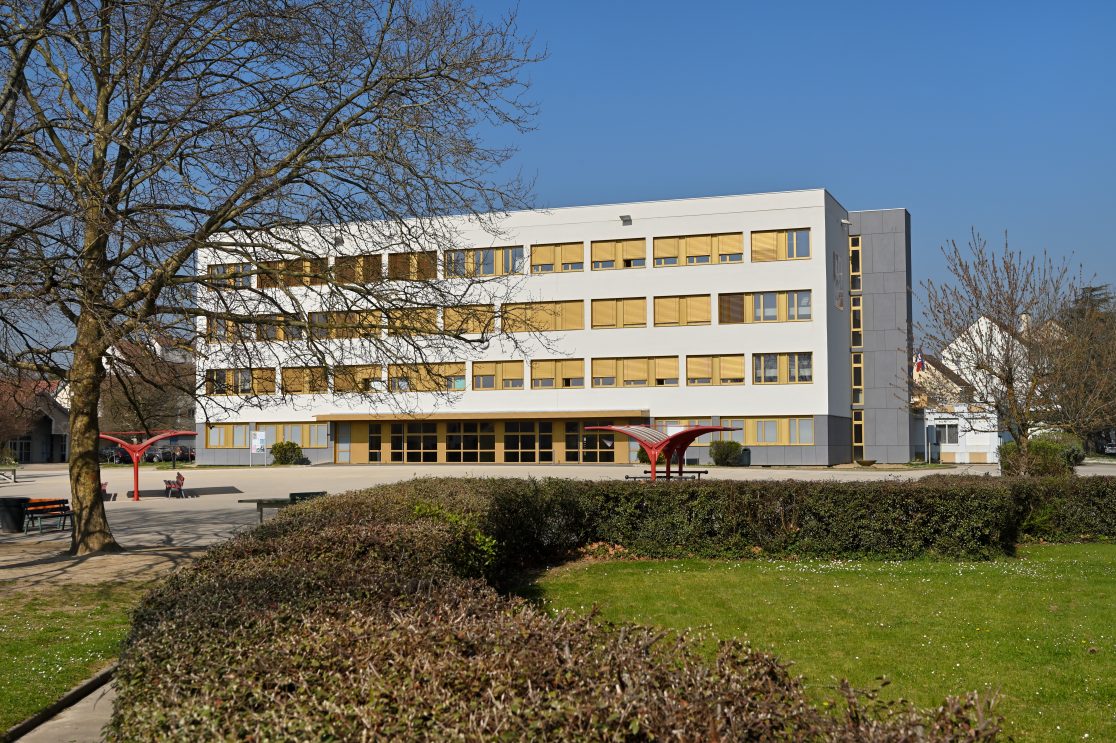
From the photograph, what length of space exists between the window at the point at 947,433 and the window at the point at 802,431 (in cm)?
1292

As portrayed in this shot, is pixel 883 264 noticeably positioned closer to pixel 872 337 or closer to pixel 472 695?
pixel 872 337

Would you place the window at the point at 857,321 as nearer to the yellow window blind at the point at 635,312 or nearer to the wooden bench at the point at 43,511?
the yellow window blind at the point at 635,312

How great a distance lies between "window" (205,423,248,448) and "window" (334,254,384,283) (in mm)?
48101

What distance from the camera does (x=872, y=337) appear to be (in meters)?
57.7

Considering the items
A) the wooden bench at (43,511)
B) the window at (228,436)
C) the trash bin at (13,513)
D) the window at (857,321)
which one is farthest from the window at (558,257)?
the trash bin at (13,513)

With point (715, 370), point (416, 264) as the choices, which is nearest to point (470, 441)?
point (715, 370)

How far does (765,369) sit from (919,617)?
42.3m

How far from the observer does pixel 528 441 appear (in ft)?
183

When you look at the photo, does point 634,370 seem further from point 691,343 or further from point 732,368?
point 732,368

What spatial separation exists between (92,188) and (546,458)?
45431 millimetres

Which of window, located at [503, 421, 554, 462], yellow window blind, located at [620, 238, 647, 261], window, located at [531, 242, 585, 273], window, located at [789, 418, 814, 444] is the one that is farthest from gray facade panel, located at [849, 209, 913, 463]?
window, located at [503, 421, 554, 462]

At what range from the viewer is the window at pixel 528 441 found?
55.4 meters

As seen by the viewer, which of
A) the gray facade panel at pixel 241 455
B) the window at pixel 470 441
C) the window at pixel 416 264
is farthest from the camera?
the gray facade panel at pixel 241 455

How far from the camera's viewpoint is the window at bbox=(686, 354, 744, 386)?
51906mm
